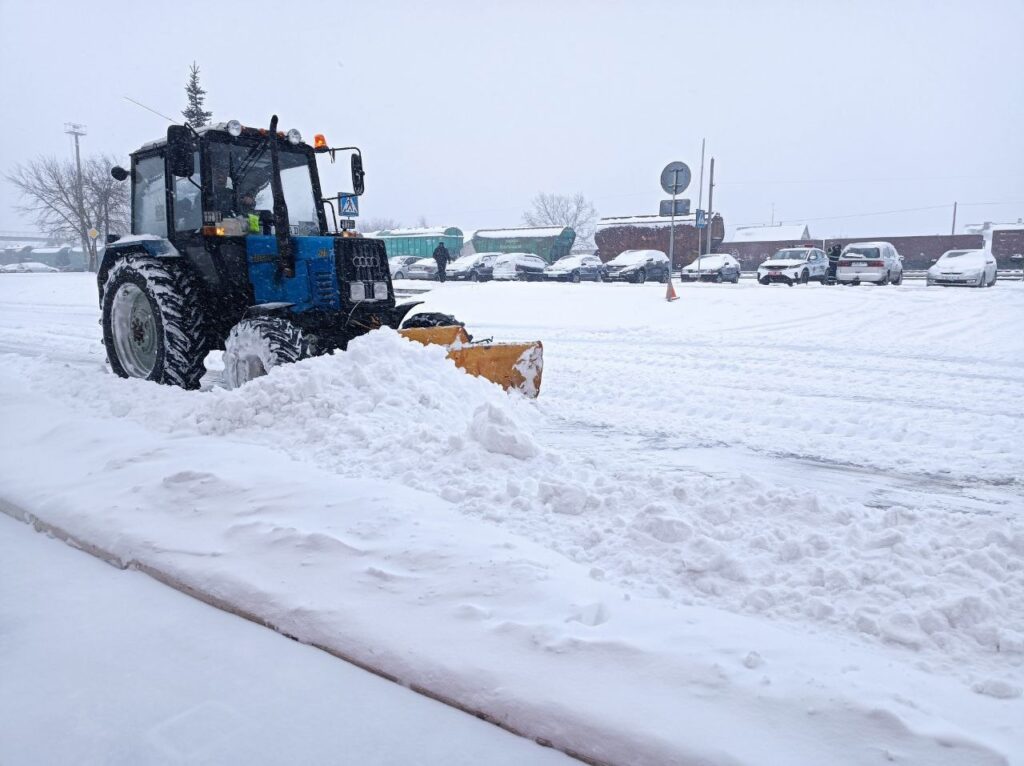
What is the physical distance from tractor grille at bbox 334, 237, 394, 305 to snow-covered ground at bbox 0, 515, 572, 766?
4.11m

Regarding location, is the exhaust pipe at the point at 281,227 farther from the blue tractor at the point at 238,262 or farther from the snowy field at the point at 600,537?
the snowy field at the point at 600,537

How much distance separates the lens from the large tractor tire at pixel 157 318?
6086 mm

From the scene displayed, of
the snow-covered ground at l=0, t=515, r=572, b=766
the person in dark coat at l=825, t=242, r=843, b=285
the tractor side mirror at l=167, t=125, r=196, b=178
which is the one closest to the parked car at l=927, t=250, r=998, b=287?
the person in dark coat at l=825, t=242, r=843, b=285

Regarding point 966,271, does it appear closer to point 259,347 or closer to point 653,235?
point 653,235

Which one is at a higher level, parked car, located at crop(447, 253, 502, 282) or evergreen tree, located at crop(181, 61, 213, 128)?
evergreen tree, located at crop(181, 61, 213, 128)

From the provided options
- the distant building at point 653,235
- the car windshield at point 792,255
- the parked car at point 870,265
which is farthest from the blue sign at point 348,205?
the distant building at point 653,235

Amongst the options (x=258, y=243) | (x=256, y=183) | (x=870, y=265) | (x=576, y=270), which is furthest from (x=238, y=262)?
(x=576, y=270)

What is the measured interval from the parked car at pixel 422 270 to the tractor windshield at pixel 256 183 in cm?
2580

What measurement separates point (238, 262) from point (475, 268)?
82.2ft

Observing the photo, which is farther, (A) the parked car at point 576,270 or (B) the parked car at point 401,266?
(B) the parked car at point 401,266

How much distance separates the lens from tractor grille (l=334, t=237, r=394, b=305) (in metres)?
6.36

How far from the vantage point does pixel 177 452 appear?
422 cm

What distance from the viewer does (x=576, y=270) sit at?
29.2m

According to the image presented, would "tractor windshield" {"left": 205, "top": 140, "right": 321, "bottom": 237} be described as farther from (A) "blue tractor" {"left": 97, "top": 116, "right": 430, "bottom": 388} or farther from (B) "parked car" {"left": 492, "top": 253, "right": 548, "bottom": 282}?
(B) "parked car" {"left": 492, "top": 253, "right": 548, "bottom": 282}
